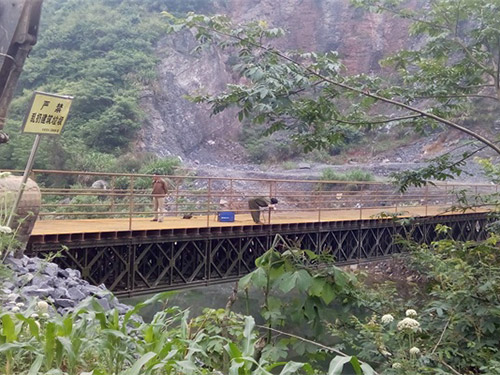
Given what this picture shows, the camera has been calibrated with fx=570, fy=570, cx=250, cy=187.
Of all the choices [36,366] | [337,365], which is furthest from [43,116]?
[337,365]

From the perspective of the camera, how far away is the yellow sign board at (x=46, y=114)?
4.15m

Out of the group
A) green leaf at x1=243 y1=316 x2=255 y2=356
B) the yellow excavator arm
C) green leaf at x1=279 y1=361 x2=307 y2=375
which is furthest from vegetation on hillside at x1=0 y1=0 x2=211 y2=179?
green leaf at x1=279 y1=361 x2=307 y2=375

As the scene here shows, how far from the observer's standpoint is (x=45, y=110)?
13.9 feet

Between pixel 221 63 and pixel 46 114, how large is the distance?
114ft

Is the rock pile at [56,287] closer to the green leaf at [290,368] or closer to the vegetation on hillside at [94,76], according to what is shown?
the green leaf at [290,368]

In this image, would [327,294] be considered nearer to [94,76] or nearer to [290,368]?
[290,368]

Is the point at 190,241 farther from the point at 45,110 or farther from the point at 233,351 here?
the point at 233,351

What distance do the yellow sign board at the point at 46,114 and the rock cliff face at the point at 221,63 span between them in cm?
2301

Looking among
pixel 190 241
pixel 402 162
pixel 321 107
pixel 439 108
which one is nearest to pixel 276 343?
pixel 321 107

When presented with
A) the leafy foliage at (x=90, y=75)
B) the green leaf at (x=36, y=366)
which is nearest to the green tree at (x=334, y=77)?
the green leaf at (x=36, y=366)

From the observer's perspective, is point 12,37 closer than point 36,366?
No

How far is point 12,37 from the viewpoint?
233 inches

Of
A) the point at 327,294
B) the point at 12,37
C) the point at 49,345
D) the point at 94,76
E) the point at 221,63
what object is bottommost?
the point at 49,345

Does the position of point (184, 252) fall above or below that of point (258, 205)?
below
